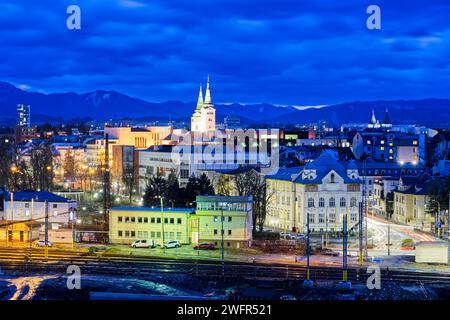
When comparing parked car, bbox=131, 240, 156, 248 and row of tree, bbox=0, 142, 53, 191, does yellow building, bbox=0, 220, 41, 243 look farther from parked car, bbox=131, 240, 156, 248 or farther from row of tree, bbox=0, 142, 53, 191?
row of tree, bbox=0, 142, 53, 191

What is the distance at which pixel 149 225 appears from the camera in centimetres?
2547

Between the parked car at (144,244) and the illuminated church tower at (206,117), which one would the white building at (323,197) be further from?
the illuminated church tower at (206,117)

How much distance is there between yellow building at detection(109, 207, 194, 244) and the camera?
25.5m

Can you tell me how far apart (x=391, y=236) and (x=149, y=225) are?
335 inches

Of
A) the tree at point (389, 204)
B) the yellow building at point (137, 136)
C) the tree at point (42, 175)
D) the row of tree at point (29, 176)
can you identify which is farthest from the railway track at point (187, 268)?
the yellow building at point (137, 136)

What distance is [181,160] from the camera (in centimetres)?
4616

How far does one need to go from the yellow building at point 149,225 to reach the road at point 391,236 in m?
5.87

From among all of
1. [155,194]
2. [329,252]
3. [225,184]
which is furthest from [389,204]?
[329,252]

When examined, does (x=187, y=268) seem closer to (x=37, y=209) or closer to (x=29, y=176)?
(x=37, y=209)

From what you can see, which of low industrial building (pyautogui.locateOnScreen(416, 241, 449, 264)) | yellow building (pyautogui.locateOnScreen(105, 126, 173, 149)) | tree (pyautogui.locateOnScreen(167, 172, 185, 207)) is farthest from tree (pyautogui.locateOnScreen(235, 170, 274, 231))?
yellow building (pyautogui.locateOnScreen(105, 126, 173, 149))

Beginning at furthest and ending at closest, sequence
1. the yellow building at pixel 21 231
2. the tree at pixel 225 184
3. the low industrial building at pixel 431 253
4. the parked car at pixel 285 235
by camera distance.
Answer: the tree at pixel 225 184
the parked car at pixel 285 235
the yellow building at pixel 21 231
the low industrial building at pixel 431 253

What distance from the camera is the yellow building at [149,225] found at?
25453mm

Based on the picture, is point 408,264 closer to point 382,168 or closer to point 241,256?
point 241,256
